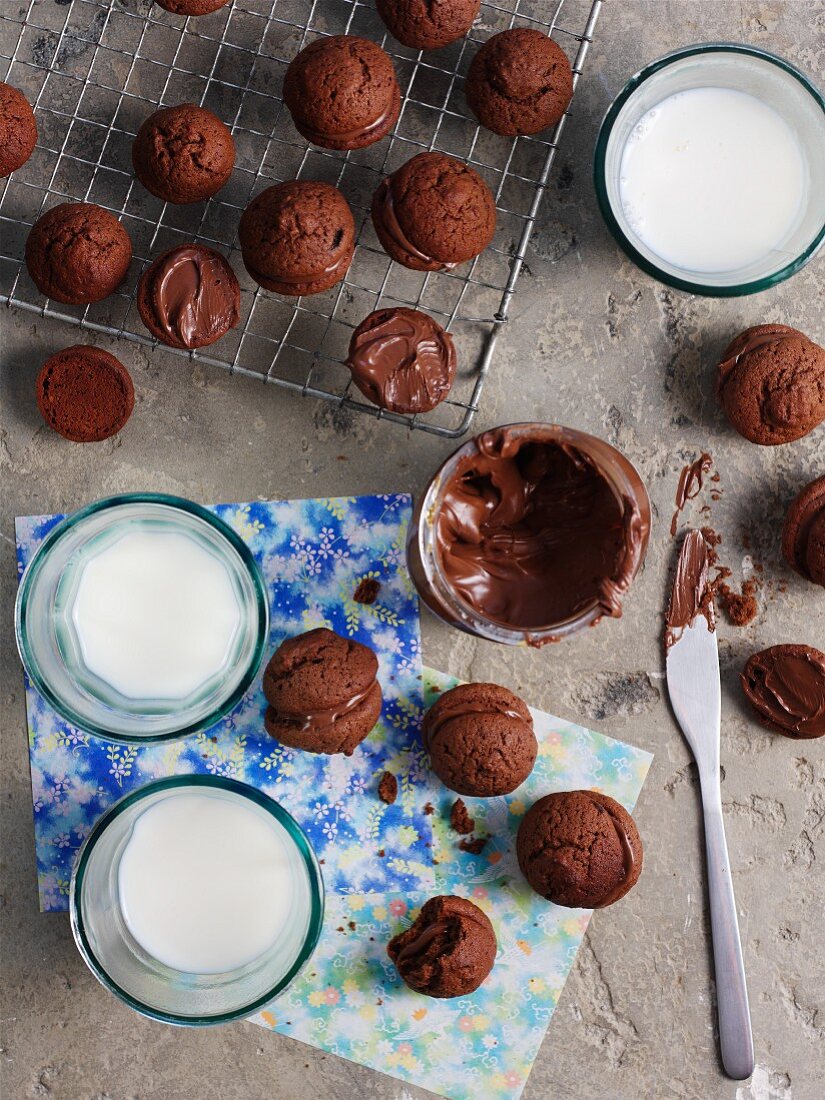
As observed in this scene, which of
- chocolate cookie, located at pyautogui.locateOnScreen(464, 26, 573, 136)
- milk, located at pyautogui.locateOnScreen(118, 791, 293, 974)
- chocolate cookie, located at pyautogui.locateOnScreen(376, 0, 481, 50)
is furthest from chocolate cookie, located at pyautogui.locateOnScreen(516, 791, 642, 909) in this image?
chocolate cookie, located at pyautogui.locateOnScreen(376, 0, 481, 50)

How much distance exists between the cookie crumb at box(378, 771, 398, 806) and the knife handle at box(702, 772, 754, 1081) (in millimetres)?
631

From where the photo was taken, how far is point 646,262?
1804 mm

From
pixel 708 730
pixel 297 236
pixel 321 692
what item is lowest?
pixel 321 692

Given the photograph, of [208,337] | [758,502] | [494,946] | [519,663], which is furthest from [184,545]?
[758,502]

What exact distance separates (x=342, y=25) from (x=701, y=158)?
0.76m

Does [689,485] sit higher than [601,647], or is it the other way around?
[689,485]

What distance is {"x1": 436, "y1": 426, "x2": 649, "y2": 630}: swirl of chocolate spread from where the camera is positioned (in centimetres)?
169

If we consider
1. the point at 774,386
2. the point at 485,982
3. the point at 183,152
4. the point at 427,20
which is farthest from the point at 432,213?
the point at 485,982

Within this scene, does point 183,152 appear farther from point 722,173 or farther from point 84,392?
point 722,173

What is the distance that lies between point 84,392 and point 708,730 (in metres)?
1.43

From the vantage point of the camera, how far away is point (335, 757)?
199cm

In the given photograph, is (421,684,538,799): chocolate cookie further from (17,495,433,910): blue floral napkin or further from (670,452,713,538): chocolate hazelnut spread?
(670,452,713,538): chocolate hazelnut spread

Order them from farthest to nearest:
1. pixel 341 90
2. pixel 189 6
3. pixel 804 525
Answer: pixel 804 525 < pixel 189 6 < pixel 341 90

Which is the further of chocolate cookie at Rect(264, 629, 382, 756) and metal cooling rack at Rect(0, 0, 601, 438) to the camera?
metal cooling rack at Rect(0, 0, 601, 438)
